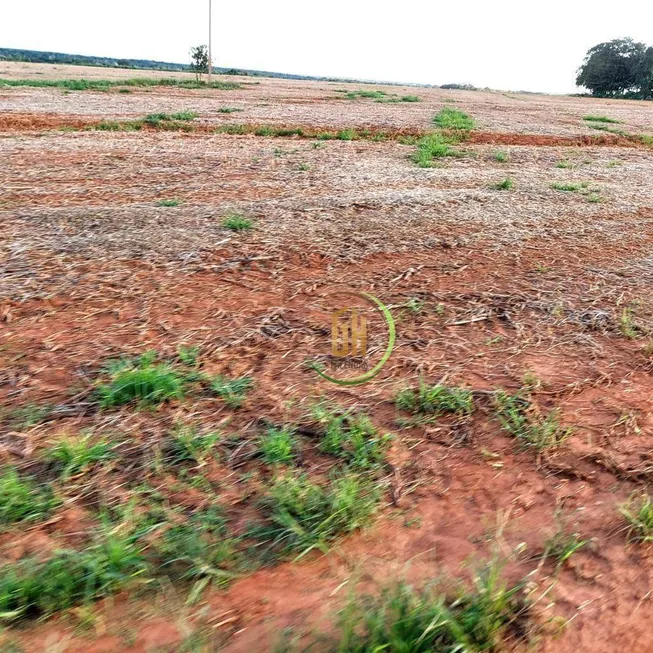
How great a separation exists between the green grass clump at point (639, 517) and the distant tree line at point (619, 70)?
72.3m

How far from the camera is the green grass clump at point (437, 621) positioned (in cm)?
153

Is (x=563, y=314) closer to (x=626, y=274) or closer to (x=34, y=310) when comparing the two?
(x=626, y=274)

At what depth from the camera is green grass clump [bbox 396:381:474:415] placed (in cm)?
270

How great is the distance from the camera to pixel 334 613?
1.67 m

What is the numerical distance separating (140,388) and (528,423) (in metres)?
1.90

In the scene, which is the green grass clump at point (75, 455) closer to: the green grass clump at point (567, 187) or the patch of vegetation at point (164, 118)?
the green grass clump at point (567, 187)

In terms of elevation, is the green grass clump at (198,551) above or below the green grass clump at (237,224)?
below

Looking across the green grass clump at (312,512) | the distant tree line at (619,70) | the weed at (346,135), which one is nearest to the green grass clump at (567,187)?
the weed at (346,135)

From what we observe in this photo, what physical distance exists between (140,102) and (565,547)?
22656 millimetres

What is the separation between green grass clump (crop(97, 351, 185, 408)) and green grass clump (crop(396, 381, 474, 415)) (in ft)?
3.71

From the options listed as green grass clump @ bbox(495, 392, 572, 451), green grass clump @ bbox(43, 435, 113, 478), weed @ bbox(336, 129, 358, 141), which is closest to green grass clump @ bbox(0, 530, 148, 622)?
green grass clump @ bbox(43, 435, 113, 478)

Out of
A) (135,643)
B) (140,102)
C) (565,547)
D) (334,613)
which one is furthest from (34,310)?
(140,102)

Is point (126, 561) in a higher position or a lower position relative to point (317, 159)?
lower

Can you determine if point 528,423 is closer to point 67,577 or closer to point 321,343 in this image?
point 321,343
